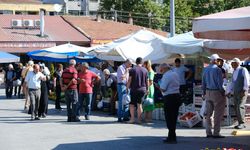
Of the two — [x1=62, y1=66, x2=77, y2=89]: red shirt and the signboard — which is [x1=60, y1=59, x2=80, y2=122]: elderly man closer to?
[x1=62, y1=66, x2=77, y2=89]: red shirt

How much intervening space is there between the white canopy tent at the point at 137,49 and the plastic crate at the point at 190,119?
3.60 metres

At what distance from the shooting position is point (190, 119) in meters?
14.8

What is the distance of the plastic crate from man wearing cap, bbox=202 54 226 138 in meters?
1.90

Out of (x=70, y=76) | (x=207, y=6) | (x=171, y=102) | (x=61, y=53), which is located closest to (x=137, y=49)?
(x=70, y=76)

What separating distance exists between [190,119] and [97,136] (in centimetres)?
273

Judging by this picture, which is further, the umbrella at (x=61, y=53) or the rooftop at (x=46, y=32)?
the rooftop at (x=46, y=32)

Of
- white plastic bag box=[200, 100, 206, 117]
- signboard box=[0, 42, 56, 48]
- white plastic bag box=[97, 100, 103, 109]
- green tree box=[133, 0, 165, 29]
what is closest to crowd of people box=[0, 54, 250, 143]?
white plastic bag box=[97, 100, 103, 109]

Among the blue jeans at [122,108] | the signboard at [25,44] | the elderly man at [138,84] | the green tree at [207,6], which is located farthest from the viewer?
the green tree at [207,6]

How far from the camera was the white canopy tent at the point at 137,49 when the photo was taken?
18953mm

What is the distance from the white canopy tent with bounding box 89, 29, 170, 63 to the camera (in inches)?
746

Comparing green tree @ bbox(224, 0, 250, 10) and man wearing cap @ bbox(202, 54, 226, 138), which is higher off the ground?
green tree @ bbox(224, 0, 250, 10)

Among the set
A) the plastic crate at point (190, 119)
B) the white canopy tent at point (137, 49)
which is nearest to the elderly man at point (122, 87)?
the plastic crate at point (190, 119)

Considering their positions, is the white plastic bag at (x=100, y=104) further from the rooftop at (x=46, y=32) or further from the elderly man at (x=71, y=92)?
the rooftop at (x=46, y=32)

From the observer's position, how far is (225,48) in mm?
14695
